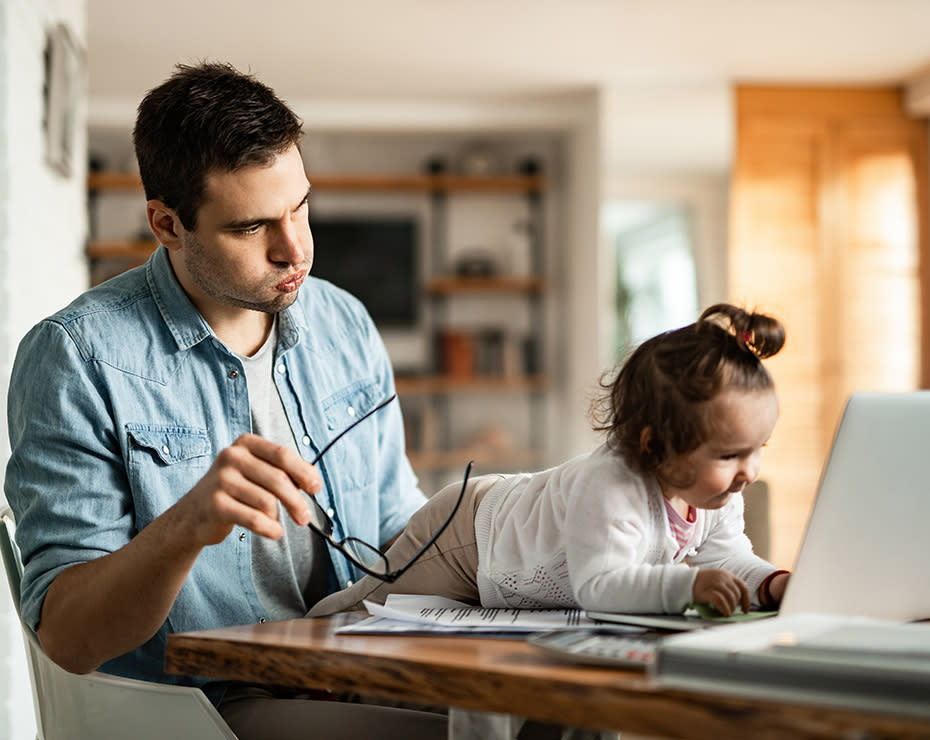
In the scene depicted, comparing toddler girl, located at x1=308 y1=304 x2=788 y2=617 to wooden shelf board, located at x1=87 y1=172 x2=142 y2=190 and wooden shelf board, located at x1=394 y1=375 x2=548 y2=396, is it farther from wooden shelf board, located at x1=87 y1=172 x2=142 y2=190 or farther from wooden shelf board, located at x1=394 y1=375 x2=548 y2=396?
wooden shelf board, located at x1=87 y1=172 x2=142 y2=190

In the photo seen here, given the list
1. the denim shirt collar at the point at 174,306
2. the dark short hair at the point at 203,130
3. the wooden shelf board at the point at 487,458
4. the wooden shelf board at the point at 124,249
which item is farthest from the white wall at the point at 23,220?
the wooden shelf board at the point at 487,458

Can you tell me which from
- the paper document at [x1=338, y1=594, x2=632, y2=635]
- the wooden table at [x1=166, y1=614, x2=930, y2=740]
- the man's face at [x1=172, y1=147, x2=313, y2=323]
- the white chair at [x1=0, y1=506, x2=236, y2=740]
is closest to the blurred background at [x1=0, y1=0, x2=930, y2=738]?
the man's face at [x1=172, y1=147, x2=313, y2=323]

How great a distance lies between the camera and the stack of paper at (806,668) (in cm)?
57

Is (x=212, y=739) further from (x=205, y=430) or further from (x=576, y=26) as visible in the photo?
(x=576, y=26)

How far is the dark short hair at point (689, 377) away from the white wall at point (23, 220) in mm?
1522

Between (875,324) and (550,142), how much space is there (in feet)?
8.18

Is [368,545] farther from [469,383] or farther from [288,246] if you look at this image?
[469,383]

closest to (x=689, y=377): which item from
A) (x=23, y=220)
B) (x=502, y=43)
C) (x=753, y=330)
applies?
(x=753, y=330)

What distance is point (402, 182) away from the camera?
6547mm

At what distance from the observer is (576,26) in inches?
196

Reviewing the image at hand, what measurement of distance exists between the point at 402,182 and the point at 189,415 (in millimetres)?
5485

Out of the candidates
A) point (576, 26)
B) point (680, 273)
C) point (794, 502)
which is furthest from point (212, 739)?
point (680, 273)

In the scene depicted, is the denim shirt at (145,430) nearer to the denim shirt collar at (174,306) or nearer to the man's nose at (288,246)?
the denim shirt collar at (174,306)

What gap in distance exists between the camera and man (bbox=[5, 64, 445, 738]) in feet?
3.29
